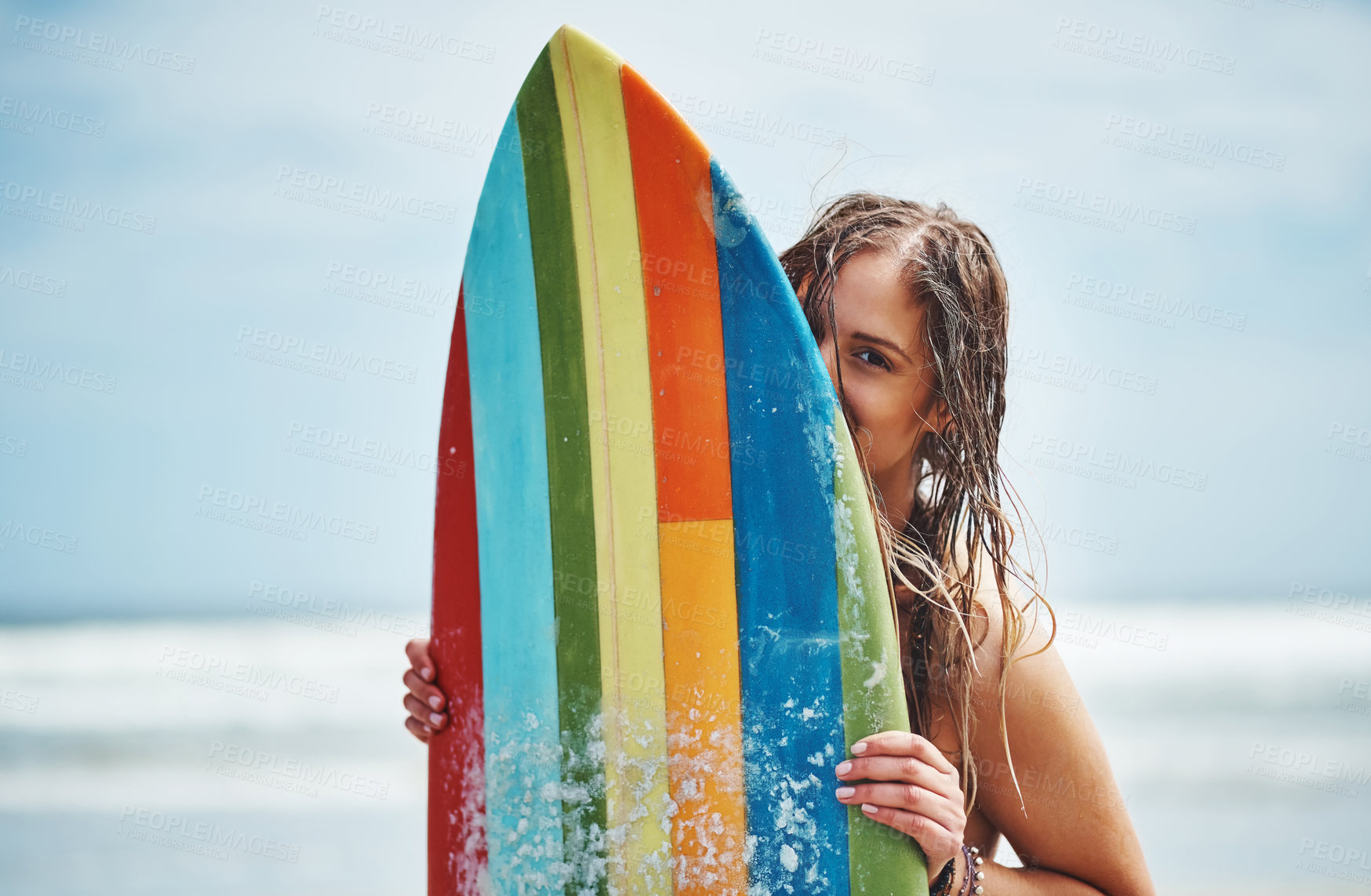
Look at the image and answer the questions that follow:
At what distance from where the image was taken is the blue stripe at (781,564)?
143 centimetres

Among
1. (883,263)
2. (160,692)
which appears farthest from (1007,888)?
(160,692)

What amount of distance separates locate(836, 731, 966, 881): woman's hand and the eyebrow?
0.63 meters

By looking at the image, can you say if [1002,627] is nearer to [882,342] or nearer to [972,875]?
[972,875]

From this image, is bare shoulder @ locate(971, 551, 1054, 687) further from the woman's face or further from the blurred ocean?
Result: the blurred ocean

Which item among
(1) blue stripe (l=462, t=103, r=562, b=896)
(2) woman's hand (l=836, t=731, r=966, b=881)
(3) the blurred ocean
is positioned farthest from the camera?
(3) the blurred ocean

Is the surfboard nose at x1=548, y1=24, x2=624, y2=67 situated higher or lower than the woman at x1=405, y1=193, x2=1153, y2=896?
higher

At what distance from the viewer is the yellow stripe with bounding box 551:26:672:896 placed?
148 cm

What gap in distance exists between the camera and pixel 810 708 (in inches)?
57.2

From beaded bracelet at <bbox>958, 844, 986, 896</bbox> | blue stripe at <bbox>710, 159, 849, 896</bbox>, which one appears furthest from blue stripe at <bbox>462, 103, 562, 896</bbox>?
beaded bracelet at <bbox>958, 844, 986, 896</bbox>

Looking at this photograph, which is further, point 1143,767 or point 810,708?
point 1143,767

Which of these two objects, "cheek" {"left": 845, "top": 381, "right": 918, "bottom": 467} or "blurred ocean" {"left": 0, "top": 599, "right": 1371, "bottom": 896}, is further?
"blurred ocean" {"left": 0, "top": 599, "right": 1371, "bottom": 896}

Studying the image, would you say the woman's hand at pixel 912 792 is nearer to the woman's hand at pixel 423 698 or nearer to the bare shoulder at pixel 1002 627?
the bare shoulder at pixel 1002 627

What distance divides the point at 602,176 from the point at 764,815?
1.14 m

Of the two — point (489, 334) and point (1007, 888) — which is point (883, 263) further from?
point (1007, 888)
